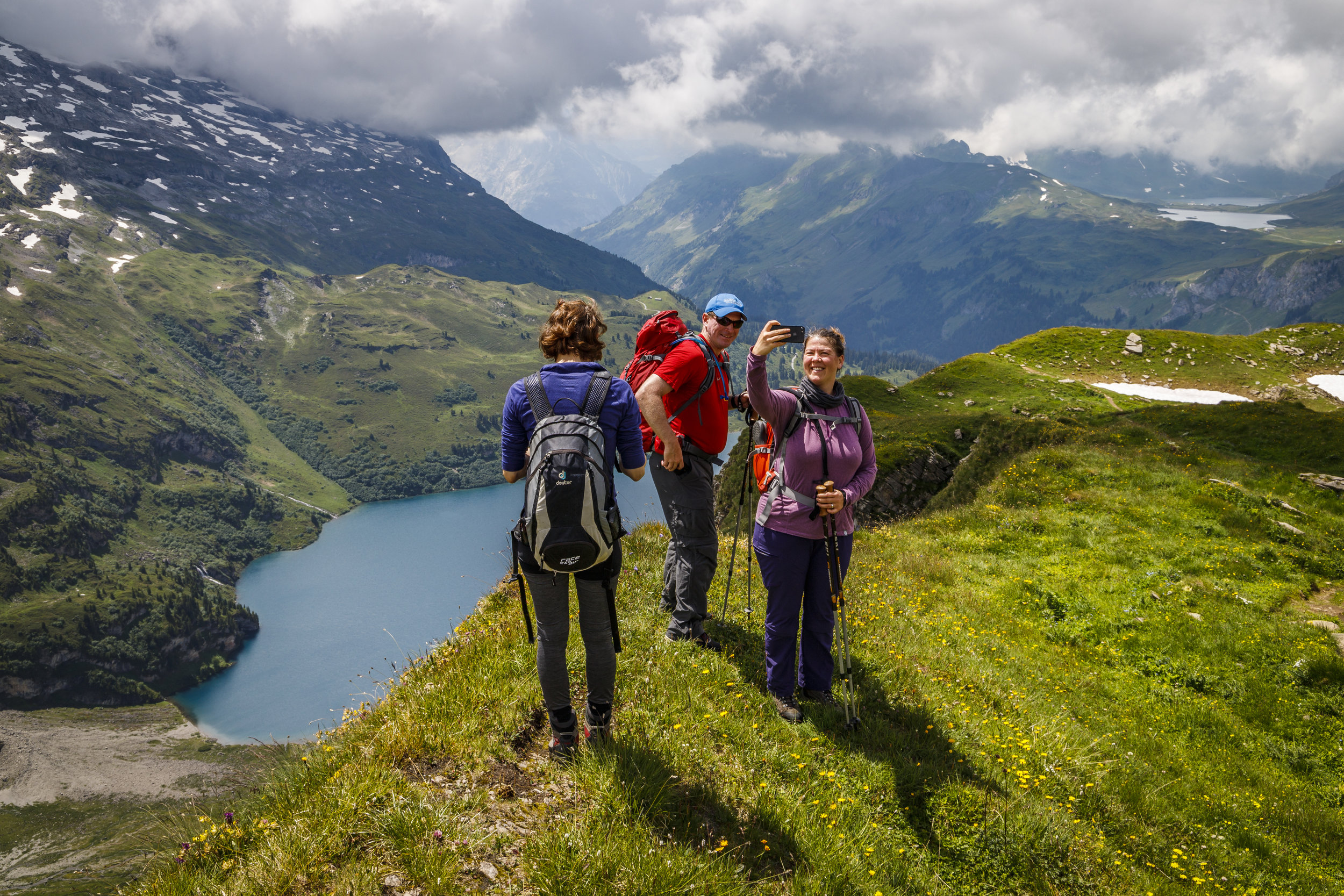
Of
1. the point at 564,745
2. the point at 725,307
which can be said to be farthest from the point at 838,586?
the point at 725,307

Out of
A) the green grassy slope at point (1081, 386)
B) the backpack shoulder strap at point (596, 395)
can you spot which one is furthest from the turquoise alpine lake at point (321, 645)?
the backpack shoulder strap at point (596, 395)

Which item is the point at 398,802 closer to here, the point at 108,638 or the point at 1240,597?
the point at 1240,597

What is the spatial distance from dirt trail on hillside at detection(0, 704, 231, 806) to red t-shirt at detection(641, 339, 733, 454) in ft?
487

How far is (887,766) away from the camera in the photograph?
232 inches

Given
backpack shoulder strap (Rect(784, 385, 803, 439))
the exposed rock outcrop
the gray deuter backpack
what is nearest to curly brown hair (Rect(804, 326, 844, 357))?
backpack shoulder strap (Rect(784, 385, 803, 439))

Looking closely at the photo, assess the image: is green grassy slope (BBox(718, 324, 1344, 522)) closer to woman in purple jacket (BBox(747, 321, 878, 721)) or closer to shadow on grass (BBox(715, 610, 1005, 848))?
shadow on grass (BBox(715, 610, 1005, 848))

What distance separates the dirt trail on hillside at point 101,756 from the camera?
5098 inches

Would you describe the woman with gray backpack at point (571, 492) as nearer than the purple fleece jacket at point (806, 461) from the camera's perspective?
Yes

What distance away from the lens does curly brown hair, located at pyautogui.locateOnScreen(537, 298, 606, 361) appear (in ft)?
17.2

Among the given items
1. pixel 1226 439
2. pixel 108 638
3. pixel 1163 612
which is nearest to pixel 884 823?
pixel 1163 612

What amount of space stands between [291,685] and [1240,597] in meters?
184

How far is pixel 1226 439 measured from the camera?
70.1 feet

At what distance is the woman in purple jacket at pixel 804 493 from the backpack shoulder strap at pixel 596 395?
1595 mm

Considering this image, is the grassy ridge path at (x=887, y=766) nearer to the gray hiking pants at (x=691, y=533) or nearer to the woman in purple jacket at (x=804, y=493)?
the gray hiking pants at (x=691, y=533)
